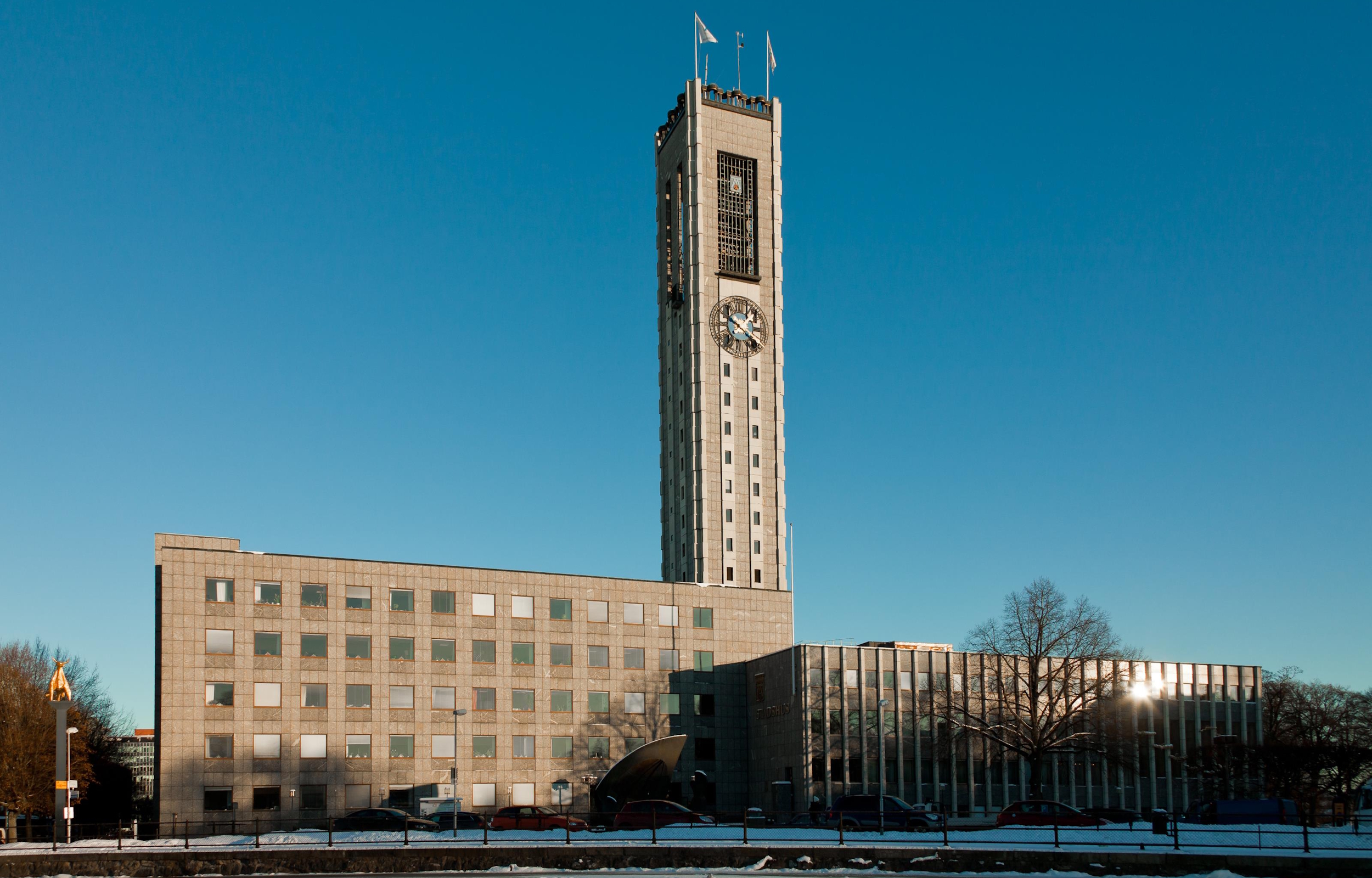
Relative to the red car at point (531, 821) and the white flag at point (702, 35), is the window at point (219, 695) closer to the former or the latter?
the red car at point (531, 821)

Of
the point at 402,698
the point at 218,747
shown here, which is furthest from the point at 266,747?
the point at 402,698

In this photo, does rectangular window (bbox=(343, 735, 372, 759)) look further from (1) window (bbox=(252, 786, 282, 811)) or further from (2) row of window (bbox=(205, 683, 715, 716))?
(1) window (bbox=(252, 786, 282, 811))

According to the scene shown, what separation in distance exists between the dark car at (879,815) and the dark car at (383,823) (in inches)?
724

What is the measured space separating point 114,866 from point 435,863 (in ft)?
37.1

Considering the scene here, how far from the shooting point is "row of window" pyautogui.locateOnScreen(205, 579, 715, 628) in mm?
82875

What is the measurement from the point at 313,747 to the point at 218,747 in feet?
19.2

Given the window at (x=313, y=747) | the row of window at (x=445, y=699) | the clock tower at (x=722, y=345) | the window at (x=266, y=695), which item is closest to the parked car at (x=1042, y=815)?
the row of window at (x=445, y=699)

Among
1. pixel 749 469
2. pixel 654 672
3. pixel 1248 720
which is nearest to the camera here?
pixel 654 672

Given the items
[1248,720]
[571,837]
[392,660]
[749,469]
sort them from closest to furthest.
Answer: [571,837] → [392,660] → [1248,720] → [749,469]

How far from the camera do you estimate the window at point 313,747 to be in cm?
8250

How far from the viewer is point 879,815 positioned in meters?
57.1

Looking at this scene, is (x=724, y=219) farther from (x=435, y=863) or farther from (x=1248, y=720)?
(x=435, y=863)

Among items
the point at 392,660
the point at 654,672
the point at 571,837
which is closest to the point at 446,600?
the point at 392,660

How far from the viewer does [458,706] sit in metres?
87.3
